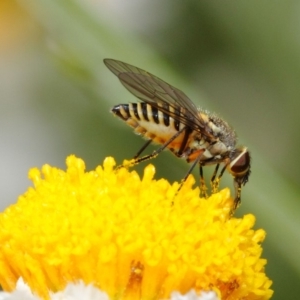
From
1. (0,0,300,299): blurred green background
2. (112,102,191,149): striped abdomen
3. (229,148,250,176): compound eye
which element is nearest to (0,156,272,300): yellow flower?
(229,148,250,176): compound eye

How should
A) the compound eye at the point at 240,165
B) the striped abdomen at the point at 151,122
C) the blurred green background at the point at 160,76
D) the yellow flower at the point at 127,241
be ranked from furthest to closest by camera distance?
the blurred green background at the point at 160,76 → the striped abdomen at the point at 151,122 → the compound eye at the point at 240,165 → the yellow flower at the point at 127,241

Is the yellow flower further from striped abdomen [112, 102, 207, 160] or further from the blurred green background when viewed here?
the blurred green background

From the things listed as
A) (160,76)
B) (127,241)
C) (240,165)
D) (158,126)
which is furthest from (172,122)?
(160,76)

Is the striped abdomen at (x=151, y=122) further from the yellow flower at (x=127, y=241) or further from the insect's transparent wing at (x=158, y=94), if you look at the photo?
the yellow flower at (x=127, y=241)

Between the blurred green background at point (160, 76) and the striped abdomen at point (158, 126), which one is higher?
the blurred green background at point (160, 76)

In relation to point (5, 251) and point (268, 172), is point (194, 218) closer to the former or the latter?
point (5, 251)

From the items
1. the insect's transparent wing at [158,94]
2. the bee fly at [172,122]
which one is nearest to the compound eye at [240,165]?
the bee fly at [172,122]

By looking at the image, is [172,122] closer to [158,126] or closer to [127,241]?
[158,126]
